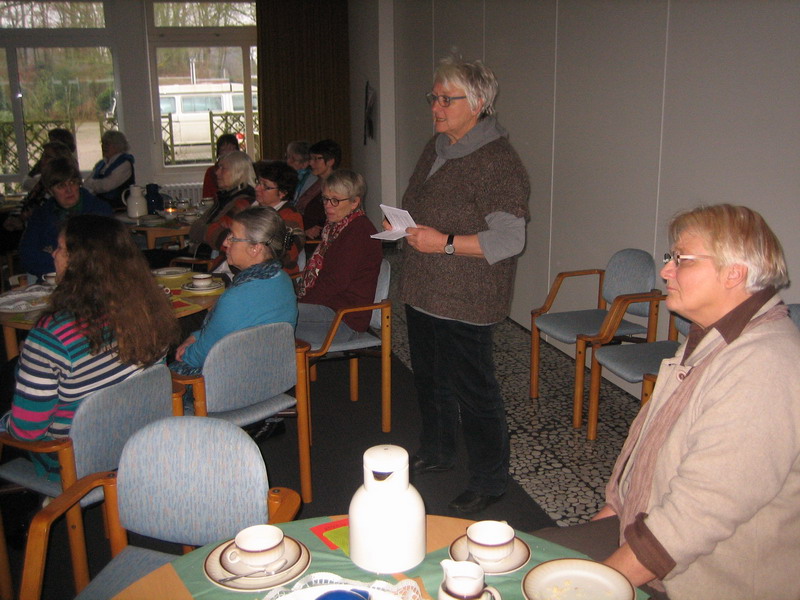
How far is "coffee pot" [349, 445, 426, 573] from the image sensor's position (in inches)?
45.4

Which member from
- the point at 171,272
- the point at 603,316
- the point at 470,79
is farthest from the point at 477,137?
the point at 171,272

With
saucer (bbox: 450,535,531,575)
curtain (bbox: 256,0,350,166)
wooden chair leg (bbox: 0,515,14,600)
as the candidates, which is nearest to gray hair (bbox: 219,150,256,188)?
wooden chair leg (bbox: 0,515,14,600)

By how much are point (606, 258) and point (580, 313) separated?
0.44 metres

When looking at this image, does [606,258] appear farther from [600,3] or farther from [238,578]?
[238,578]

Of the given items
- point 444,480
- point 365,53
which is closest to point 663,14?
point 444,480

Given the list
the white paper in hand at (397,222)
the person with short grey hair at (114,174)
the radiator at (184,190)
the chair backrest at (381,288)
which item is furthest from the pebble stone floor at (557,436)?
the radiator at (184,190)

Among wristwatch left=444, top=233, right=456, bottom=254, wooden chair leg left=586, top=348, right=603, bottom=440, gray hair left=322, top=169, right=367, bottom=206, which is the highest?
gray hair left=322, top=169, right=367, bottom=206

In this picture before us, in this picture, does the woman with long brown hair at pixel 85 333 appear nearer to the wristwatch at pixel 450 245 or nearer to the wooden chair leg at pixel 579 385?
the wristwatch at pixel 450 245

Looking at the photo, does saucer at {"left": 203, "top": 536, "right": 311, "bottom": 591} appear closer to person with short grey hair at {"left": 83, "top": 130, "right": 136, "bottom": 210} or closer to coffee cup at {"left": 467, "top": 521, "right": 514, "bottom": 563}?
coffee cup at {"left": 467, "top": 521, "right": 514, "bottom": 563}

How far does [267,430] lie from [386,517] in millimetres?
2284

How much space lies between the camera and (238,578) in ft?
4.05

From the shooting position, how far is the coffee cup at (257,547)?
4.08 feet

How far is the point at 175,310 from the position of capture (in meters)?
2.96

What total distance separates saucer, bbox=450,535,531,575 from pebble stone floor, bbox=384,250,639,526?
1416 mm
